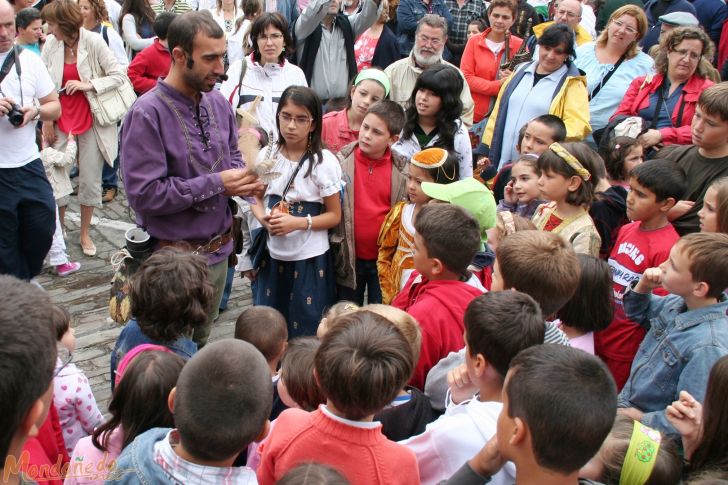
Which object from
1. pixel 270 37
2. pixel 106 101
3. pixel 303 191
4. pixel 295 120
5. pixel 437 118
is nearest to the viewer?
pixel 295 120

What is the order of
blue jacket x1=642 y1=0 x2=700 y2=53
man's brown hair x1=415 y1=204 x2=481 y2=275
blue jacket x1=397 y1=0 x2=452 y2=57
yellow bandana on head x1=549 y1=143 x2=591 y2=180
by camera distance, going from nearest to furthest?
1. man's brown hair x1=415 y1=204 x2=481 y2=275
2. yellow bandana on head x1=549 y1=143 x2=591 y2=180
3. blue jacket x1=642 y1=0 x2=700 y2=53
4. blue jacket x1=397 y1=0 x2=452 y2=57

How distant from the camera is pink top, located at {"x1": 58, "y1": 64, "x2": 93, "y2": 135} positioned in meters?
6.12

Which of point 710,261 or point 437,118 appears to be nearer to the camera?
point 710,261

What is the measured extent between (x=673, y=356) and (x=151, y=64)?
580 cm

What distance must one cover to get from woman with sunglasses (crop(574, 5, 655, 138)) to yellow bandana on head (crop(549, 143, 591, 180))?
193 centimetres

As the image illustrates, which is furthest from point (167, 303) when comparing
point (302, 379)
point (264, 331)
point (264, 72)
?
point (264, 72)

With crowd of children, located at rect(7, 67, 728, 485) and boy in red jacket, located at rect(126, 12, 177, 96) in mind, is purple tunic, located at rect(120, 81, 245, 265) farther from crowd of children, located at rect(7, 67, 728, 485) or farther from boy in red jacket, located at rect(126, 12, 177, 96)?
boy in red jacket, located at rect(126, 12, 177, 96)

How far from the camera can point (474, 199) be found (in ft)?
11.7

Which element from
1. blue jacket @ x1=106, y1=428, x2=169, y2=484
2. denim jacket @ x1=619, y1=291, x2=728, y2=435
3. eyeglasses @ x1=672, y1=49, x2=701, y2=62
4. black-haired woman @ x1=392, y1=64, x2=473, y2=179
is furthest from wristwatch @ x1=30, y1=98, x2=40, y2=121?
eyeglasses @ x1=672, y1=49, x2=701, y2=62

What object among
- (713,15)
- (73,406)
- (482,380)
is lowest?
(73,406)

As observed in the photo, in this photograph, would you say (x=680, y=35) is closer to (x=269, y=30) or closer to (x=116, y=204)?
(x=269, y=30)

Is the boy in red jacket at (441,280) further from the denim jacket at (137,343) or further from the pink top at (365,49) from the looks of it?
the pink top at (365,49)

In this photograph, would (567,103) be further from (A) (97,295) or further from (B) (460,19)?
(A) (97,295)

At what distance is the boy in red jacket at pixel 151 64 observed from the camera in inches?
267
